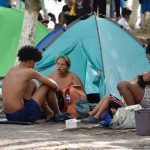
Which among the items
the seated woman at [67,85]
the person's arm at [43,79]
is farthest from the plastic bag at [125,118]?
the seated woman at [67,85]

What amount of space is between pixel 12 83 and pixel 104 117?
132 cm

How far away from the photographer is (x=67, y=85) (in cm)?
899

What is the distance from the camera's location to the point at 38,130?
24.5 ft

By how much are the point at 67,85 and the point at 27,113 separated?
41.1 inches

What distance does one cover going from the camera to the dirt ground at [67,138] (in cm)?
609

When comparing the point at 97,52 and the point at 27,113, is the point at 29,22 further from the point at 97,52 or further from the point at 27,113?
the point at 27,113

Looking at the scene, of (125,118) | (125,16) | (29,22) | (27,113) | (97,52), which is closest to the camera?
(125,118)

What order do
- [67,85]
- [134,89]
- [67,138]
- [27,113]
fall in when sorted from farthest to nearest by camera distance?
[67,85], [27,113], [134,89], [67,138]

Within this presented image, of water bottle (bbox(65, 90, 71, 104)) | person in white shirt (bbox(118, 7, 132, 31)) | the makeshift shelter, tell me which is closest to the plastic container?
water bottle (bbox(65, 90, 71, 104))

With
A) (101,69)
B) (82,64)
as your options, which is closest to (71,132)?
(101,69)

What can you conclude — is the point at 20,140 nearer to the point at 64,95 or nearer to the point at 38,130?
the point at 38,130

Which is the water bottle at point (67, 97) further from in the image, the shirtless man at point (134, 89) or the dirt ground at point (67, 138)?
the shirtless man at point (134, 89)

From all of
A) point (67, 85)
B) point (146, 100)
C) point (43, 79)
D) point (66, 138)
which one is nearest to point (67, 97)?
point (67, 85)

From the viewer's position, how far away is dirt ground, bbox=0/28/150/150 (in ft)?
20.0
